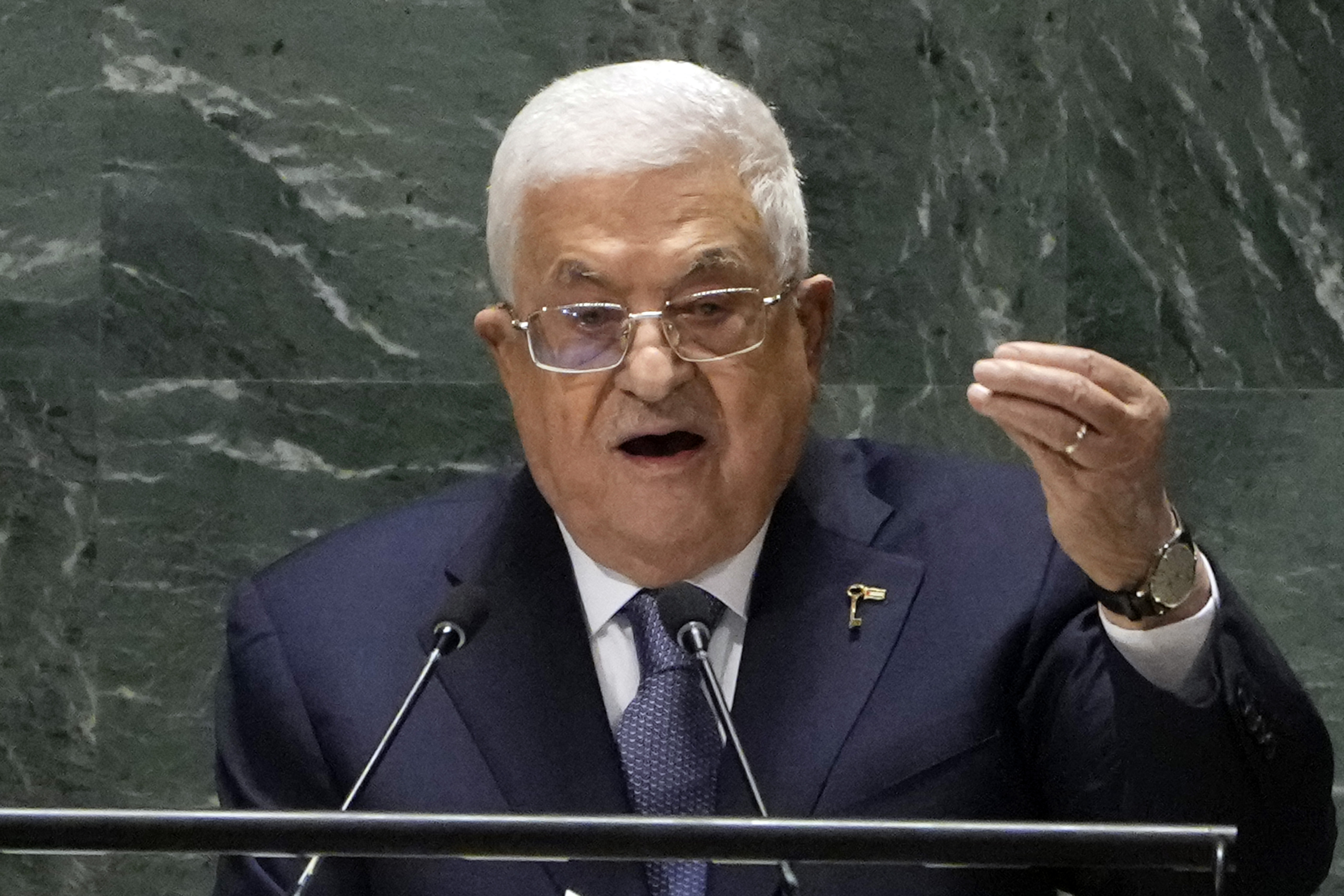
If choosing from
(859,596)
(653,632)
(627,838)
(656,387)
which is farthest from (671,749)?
(627,838)

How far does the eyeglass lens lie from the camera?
1.94 metres

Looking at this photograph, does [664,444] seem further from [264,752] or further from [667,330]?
[264,752]

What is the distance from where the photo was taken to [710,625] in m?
1.76

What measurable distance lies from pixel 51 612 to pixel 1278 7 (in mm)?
2232

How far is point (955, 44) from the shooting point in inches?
112

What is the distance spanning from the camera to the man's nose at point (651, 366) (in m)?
1.91

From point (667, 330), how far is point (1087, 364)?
57 centimetres

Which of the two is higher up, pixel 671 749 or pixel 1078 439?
pixel 1078 439

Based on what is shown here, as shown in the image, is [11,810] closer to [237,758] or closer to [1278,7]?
[237,758]

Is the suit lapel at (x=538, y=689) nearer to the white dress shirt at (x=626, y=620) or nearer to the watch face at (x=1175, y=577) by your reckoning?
the white dress shirt at (x=626, y=620)

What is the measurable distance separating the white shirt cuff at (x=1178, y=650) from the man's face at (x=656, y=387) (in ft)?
1.52

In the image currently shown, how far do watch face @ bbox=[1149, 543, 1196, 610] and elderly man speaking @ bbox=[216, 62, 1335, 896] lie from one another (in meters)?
0.19

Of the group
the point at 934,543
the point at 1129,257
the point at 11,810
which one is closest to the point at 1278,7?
the point at 1129,257

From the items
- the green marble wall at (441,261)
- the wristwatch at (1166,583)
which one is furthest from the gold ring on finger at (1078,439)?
the green marble wall at (441,261)
